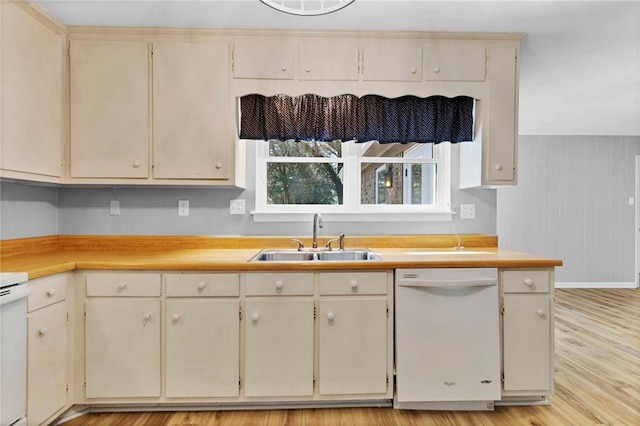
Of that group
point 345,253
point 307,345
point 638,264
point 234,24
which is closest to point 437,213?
point 345,253

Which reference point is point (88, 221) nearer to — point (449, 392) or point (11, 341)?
point (11, 341)

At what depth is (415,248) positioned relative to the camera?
2.71 m

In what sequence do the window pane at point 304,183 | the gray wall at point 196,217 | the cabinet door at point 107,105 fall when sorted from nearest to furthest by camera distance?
1. the cabinet door at point 107,105
2. the gray wall at point 196,217
3. the window pane at point 304,183

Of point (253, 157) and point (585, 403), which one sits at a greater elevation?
point (253, 157)

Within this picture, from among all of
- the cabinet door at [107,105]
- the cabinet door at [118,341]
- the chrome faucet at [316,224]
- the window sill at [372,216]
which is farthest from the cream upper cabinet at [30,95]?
the chrome faucet at [316,224]

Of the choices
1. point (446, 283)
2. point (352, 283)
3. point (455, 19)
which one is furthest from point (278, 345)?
point (455, 19)

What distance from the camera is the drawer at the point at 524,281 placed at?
2.12 m

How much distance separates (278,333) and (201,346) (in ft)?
1.46

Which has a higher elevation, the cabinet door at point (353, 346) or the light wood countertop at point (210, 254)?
the light wood countertop at point (210, 254)

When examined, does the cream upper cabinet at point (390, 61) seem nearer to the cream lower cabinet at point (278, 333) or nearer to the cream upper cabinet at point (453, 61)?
the cream upper cabinet at point (453, 61)

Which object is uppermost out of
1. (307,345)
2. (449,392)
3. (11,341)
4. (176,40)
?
(176,40)

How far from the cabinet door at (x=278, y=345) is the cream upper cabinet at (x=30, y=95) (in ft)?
5.00

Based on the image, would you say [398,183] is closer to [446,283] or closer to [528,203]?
[446,283]

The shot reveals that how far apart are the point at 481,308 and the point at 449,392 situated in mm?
519
